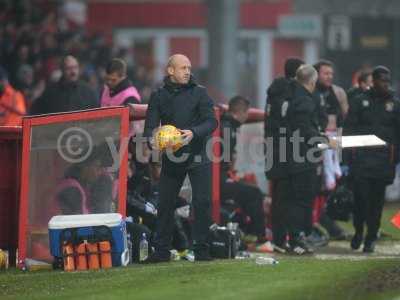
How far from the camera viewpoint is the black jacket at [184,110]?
14352mm

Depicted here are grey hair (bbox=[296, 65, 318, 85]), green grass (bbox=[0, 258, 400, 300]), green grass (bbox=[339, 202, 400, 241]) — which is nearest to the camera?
green grass (bbox=[0, 258, 400, 300])

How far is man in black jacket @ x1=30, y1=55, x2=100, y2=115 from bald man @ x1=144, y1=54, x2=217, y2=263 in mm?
4179

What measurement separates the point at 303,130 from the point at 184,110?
2.23 m

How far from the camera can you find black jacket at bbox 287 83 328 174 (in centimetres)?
1622

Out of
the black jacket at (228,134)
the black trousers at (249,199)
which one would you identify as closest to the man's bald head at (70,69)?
the black jacket at (228,134)

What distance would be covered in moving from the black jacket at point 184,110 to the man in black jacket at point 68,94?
422 centimetres

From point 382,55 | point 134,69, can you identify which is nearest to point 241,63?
point 382,55

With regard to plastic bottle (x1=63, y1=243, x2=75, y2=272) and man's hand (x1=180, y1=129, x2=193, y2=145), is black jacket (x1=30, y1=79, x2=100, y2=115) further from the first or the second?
man's hand (x1=180, y1=129, x2=193, y2=145)

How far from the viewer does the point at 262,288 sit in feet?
40.6

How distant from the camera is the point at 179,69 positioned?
14328mm

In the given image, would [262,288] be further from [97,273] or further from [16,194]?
[16,194]

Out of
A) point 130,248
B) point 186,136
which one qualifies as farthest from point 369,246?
point 186,136

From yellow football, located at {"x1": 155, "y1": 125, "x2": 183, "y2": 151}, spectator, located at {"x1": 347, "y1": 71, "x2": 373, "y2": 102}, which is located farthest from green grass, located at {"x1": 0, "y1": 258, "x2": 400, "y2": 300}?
spectator, located at {"x1": 347, "y1": 71, "x2": 373, "y2": 102}

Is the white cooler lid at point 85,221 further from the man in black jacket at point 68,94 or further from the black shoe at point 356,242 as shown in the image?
the man in black jacket at point 68,94
